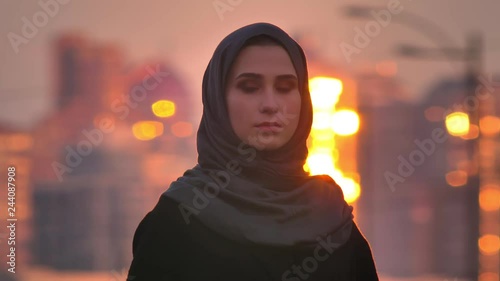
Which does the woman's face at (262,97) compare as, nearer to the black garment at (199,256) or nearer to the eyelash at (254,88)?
the eyelash at (254,88)

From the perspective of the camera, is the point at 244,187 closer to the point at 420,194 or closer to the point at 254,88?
the point at 254,88

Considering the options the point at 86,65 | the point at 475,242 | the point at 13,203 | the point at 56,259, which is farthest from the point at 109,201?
the point at 13,203

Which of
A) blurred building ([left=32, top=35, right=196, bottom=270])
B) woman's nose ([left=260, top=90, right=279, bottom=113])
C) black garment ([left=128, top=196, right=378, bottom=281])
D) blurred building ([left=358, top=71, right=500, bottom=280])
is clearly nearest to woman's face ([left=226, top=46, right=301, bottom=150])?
woman's nose ([left=260, top=90, right=279, bottom=113])

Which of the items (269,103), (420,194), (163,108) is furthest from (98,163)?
(269,103)

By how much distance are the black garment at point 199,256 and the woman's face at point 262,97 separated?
34 centimetres

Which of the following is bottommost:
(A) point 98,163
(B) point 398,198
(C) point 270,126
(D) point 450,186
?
(C) point 270,126

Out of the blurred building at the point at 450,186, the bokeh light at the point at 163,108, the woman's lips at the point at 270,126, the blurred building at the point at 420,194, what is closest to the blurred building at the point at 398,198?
the blurred building at the point at 420,194

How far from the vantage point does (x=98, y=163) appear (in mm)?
164250

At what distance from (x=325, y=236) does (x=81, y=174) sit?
516 feet

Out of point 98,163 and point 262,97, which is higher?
point 98,163

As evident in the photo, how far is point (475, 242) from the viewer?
2084 centimetres

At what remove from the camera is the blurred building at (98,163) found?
377 ft

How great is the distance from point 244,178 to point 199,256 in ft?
1.02

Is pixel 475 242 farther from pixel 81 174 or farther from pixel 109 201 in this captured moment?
pixel 81 174
